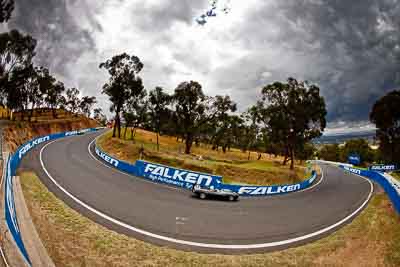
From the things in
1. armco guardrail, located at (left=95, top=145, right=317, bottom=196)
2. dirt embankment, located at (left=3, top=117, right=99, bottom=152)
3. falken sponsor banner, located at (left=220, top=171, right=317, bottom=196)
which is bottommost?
falken sponsor banner, located at (left=220, top=171, right=317, bottom=196)

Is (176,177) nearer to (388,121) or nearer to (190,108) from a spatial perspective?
(190,108)

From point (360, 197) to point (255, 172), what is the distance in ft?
44.2

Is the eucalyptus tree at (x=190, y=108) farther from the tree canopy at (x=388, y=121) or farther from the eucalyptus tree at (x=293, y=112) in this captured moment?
the tree canopy at (x=388, y=121)

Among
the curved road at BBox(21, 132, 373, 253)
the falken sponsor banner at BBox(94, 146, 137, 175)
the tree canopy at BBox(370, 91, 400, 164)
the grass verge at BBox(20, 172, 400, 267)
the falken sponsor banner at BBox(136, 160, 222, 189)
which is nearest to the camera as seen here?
the grass verge at BBox(20, 172, 400, 267)

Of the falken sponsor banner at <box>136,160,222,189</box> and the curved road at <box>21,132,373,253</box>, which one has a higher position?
the falken sponsor banner at <box>136,160,222,189</box>

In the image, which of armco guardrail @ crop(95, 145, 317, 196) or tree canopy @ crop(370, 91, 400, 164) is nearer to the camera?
armco guardrail @ crop(95, 145, 317, 196)

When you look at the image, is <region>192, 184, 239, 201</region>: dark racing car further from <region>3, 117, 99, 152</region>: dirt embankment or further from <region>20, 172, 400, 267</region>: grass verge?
<region>3, 117, 99, 152</region>: dirt embankment

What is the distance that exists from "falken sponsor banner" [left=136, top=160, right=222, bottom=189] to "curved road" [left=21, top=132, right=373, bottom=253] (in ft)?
5.92

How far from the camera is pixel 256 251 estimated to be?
1341cm

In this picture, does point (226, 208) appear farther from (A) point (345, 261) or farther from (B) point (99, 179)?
(B) point (99, 179)

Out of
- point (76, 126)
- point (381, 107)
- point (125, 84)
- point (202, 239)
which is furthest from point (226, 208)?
point (76, 126)

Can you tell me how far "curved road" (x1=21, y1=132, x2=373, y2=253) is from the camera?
14320 millimetres

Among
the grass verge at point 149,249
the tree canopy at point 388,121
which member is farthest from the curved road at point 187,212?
the tree canopy at point 388,121

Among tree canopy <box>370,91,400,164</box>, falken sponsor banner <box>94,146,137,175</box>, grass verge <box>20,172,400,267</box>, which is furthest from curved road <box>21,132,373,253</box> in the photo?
tree canopy <box>370,91,400,164</box>
